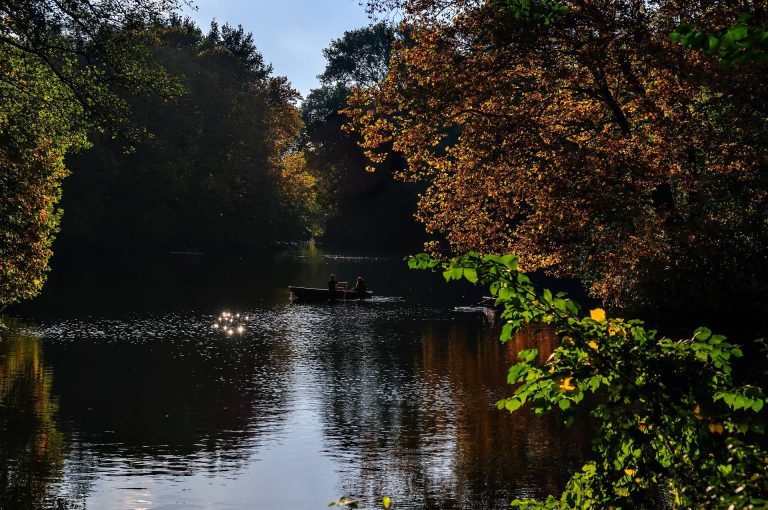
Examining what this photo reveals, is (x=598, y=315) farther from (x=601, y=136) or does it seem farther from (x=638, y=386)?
(x=601, y=136)

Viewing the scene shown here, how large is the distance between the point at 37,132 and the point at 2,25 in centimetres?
384

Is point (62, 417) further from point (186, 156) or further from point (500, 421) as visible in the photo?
point (186, 156)

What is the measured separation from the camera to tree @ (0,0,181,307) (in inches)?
921

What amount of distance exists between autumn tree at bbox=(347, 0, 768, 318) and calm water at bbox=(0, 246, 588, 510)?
561cm

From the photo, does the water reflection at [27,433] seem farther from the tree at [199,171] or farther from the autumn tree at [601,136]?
the tree at [199,171]

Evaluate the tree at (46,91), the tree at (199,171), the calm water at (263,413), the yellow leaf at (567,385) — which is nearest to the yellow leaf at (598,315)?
the yellow leaf at (567,385)

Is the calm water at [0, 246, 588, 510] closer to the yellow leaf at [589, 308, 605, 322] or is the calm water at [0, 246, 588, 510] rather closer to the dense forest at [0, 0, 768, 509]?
the dense forest at [0, 0, 768, 509]

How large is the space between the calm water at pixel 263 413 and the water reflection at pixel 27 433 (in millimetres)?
57

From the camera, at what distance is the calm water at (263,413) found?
58.1 ft

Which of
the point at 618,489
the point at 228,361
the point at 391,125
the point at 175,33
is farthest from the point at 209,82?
the point at 618,489

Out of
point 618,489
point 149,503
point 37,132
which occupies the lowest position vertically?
point 149,503

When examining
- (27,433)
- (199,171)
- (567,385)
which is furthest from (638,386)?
(199,171)

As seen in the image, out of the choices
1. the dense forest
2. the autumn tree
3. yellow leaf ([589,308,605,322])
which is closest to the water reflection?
the dense forest

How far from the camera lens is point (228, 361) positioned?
1342 inches
